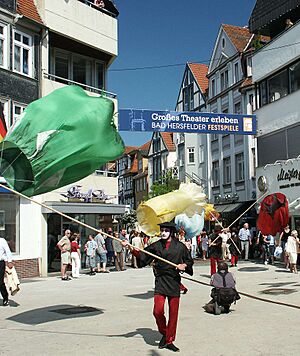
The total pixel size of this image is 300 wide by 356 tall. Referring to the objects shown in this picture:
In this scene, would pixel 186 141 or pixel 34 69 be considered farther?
pixel 186 141

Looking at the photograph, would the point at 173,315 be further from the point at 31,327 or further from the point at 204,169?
the point at 204,169

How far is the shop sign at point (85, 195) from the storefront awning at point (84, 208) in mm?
361

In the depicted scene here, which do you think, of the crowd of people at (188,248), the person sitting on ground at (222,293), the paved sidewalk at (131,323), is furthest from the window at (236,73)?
the person sitting on ground at (222,293)

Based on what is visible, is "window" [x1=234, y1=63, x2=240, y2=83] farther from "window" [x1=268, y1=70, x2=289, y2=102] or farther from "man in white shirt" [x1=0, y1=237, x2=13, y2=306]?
"man in white shirt" [x1=0, y1=237, x2=13, y2=306]

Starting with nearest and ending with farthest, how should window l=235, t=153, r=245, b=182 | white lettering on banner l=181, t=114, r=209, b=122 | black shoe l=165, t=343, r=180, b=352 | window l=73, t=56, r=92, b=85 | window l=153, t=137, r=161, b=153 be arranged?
1. black shoe l=165, t=343, r=180, b=352
2. white lettering on banner l=181, t=114, r=209, b=122
3. window l=73, t=56, r=92, b=85
4. window l=235, t=153, r=245, b=182
5. window l=153, t=137, r=161, b=153

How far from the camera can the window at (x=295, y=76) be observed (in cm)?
2395

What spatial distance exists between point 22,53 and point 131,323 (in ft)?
45.7

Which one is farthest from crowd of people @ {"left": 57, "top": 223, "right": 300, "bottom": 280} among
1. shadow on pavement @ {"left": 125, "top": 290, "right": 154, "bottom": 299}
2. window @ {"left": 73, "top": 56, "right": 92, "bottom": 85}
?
window @ {"left": 73, "top": 56, "right": 92, "bottom": 85}

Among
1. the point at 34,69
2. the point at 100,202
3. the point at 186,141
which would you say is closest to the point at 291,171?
the point at 100,202

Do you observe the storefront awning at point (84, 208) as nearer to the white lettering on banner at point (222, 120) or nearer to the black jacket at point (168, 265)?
the white lettering on banner at point (222, 120)

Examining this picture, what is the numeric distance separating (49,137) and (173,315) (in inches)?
126

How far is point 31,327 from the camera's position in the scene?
977 centimetres

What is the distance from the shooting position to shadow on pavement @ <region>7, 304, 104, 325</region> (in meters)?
10.6

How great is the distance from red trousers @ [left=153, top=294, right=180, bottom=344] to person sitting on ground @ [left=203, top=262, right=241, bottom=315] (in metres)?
2.92
